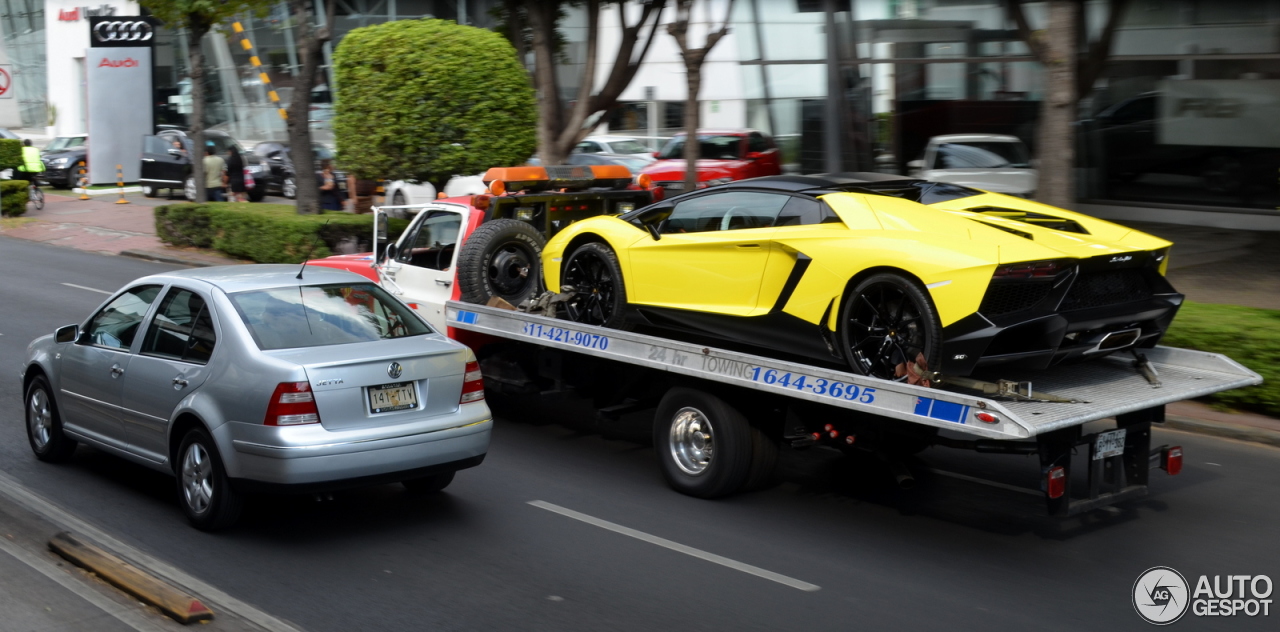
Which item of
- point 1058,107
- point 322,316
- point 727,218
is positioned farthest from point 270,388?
point 1058,107

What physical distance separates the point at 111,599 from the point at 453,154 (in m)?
12.9

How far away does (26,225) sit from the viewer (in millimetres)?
27938

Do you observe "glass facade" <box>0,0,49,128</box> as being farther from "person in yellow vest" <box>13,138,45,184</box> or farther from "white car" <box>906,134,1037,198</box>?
"white car" <box>906,134,1037,198</box>

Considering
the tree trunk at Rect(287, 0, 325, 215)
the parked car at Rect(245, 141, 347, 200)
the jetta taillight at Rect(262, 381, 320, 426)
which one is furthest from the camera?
the parked car at Rect(245, 141, 347, 200)

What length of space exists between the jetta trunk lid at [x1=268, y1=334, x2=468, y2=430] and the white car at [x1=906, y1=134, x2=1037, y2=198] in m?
15.3

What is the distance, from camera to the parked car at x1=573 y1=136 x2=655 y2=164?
102 feet

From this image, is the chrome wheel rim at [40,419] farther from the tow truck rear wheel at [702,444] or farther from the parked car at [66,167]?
the parked car at [66,167]

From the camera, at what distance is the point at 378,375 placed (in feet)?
21.3

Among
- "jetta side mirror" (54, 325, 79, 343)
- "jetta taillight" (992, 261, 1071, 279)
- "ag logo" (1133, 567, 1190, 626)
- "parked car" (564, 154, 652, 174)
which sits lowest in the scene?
"ag logo" (1133, 567, 1190, 626)

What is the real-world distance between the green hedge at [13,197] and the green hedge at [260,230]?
8.08 meters

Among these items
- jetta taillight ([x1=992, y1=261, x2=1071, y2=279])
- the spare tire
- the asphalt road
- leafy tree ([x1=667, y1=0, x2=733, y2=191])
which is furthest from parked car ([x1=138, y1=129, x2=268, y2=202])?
jetta taillight ([x1=992, y1=261, x2=1071, y2=279])

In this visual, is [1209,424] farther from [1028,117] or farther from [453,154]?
[1028,117]

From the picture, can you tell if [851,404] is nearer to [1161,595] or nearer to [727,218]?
[1161,595]

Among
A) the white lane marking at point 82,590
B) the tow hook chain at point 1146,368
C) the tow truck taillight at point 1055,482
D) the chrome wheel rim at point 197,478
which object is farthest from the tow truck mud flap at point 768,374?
the white lane marking at point 82,590
